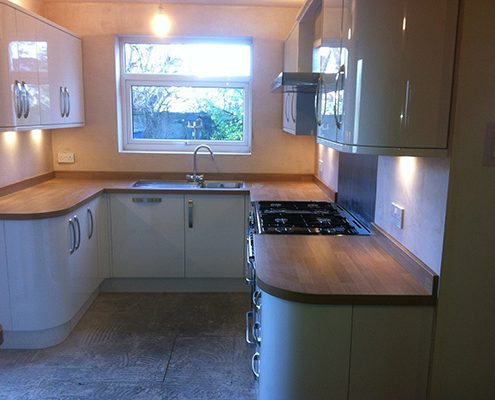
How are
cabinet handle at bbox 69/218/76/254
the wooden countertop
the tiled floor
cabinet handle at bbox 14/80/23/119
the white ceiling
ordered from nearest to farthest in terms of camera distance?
1. the wooden countertop
2. the tiled floor
3. cabinet handle at bbox 14/80/23/119
4. cabinet handle at bbox 69/218/76/254
5. the white ceiling

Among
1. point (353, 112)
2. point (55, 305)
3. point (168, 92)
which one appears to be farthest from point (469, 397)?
point (168, 92)

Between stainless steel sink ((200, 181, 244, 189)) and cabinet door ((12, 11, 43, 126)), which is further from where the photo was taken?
stainless steel sink ((200, 181, 244, 189))

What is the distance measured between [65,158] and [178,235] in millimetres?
1358

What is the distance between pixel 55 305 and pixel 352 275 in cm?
199

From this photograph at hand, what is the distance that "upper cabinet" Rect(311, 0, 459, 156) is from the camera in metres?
1.62

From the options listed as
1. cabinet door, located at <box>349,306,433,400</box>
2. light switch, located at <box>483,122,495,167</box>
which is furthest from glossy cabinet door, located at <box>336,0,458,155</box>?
cabinet door, located at <box>349,306,433,400</box>

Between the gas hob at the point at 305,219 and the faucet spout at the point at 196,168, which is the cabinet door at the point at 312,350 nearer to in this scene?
the gas hob at the point at 305,219

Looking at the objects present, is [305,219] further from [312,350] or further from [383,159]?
[312,350]

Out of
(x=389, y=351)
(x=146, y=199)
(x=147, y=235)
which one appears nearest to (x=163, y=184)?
(x=146, y=199)

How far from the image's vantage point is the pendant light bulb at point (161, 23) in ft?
13.2

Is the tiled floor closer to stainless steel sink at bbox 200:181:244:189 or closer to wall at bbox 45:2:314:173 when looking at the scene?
stainless steel sink at bbox 200:181:244:189

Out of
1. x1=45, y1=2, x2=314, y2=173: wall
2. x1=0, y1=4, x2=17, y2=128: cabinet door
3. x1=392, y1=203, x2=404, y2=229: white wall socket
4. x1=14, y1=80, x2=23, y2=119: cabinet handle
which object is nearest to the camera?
x1=392, y1=203, x2=404, y2=229: white wall socket

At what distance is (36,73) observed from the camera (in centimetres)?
320

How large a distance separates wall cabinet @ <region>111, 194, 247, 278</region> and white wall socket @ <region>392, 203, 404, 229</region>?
5.67 feet
